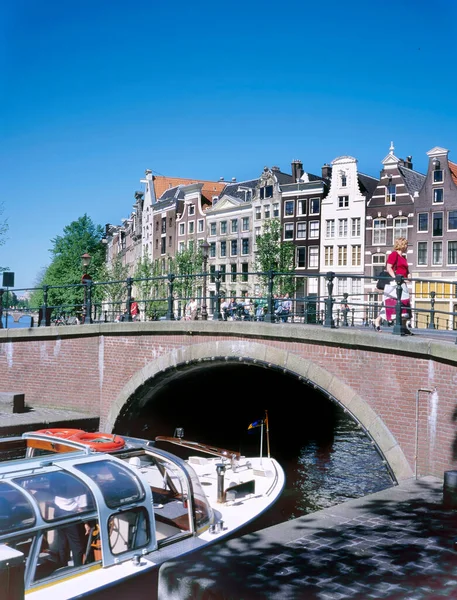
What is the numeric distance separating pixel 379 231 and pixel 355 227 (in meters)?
1.72

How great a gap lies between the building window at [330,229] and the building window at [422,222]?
5.65 metres

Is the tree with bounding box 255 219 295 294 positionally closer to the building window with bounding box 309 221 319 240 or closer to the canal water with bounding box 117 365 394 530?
the building window with bounding box 309 221 319 240

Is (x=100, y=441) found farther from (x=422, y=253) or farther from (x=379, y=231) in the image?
(x=379, y=231)

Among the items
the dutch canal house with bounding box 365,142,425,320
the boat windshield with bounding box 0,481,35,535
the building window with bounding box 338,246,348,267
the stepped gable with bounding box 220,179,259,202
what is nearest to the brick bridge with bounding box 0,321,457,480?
the boat windshield with bounding box 0,481,35,535

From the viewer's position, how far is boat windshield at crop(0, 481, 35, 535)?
5617 millimetres

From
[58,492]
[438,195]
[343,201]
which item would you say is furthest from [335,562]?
[343,201]

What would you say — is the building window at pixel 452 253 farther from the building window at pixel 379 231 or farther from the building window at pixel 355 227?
the building window at pixel 355 227

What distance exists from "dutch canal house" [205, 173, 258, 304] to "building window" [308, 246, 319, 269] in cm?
398

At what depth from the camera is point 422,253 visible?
34.7 meters

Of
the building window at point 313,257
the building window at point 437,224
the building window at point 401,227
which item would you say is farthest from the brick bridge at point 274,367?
the building window at point 313,257

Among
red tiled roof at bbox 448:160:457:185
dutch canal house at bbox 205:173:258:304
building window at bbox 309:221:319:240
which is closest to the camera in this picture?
red tiled roof at bbox 448:160:457:185

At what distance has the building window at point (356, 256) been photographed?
38031 mm

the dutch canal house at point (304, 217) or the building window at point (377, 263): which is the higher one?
the dutch canal house at point (304, 217)

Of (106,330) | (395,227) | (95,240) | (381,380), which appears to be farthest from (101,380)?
(95,240)
